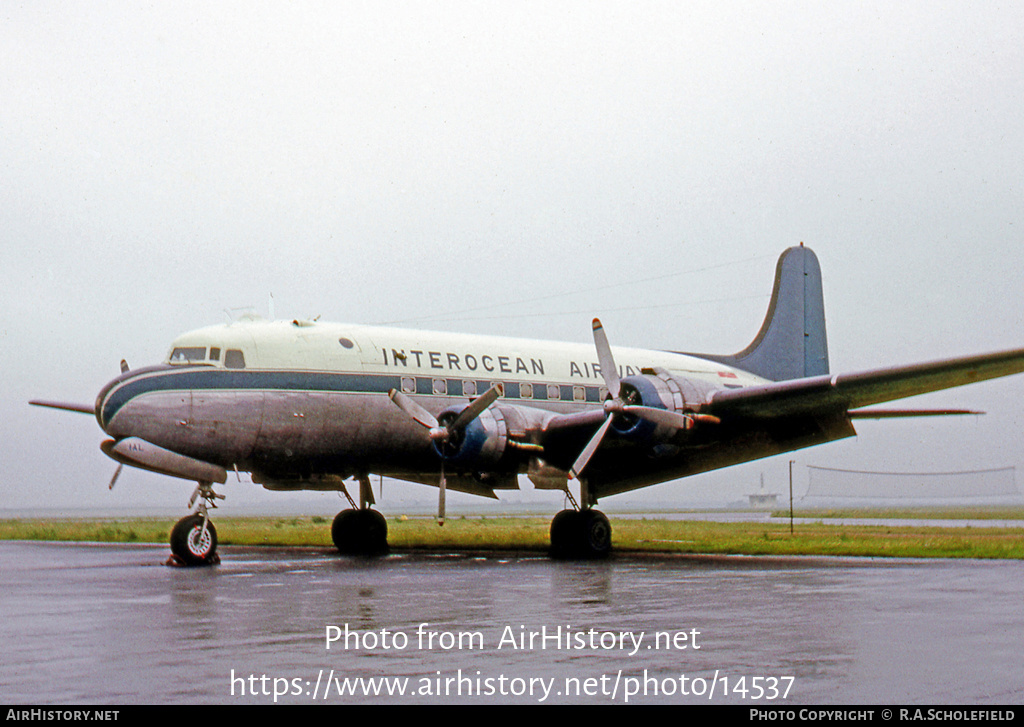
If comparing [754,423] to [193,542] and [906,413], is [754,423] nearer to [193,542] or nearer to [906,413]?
[906,413]

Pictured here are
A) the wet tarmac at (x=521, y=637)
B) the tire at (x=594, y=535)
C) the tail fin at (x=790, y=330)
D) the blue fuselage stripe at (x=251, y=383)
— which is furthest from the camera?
the tail fin at (x=790, y=330)

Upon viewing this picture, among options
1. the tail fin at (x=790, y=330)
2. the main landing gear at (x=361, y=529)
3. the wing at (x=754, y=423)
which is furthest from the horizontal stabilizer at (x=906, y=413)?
the main landing gear at (x=361, y=529)

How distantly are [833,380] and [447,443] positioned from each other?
703cm

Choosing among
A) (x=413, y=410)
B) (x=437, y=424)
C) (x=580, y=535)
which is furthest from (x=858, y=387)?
(x=413, y=410)

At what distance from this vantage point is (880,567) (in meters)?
16.2

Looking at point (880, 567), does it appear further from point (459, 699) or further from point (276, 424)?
point (459, 699)

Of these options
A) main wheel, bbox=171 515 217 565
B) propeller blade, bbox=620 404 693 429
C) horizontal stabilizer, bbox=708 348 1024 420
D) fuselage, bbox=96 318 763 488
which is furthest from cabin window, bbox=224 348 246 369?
horizontal stabilizer, bbox=708 348 1024 420

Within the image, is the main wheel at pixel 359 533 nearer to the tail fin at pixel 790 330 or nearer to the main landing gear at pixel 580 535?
the main landing gear at pixel 580 535

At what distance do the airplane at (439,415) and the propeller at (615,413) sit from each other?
1.3 inches

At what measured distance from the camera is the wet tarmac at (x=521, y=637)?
21.0 feet

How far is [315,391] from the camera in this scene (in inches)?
739

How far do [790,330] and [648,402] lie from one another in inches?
368

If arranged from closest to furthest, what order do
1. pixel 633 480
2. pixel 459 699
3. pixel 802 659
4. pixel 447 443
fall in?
pixel 459 699 → pixel 802 659 → pixel 447 443 → pixel 633 480
